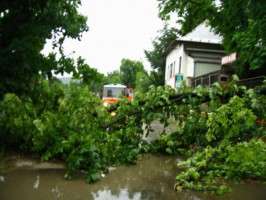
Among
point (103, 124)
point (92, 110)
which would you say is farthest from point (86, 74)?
point (103, 124)

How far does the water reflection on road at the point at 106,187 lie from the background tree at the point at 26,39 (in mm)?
1666

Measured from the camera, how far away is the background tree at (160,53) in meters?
30.2

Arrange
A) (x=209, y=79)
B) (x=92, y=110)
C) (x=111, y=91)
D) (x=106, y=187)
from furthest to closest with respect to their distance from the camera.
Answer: (x=111, y=91) → (x=209, y=79) → (x=92, y=110) → (x=106, y=187)

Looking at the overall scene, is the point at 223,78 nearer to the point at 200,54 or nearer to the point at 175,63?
the point at 200,54

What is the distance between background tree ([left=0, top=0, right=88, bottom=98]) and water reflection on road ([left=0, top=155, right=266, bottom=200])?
1.67 metres

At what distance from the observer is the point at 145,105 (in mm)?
5863

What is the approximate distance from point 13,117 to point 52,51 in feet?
5.48

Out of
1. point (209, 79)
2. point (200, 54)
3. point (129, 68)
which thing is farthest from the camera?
point (129, 68)

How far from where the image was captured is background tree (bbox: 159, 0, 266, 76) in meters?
5.76

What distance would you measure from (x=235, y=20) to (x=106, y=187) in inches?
227

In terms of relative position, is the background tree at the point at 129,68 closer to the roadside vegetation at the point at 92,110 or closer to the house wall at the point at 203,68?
the house wall at the point at 203,68

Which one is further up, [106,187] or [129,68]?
[129,68]

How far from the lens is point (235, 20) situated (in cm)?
749

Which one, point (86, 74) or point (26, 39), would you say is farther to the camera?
point (86, 74)
